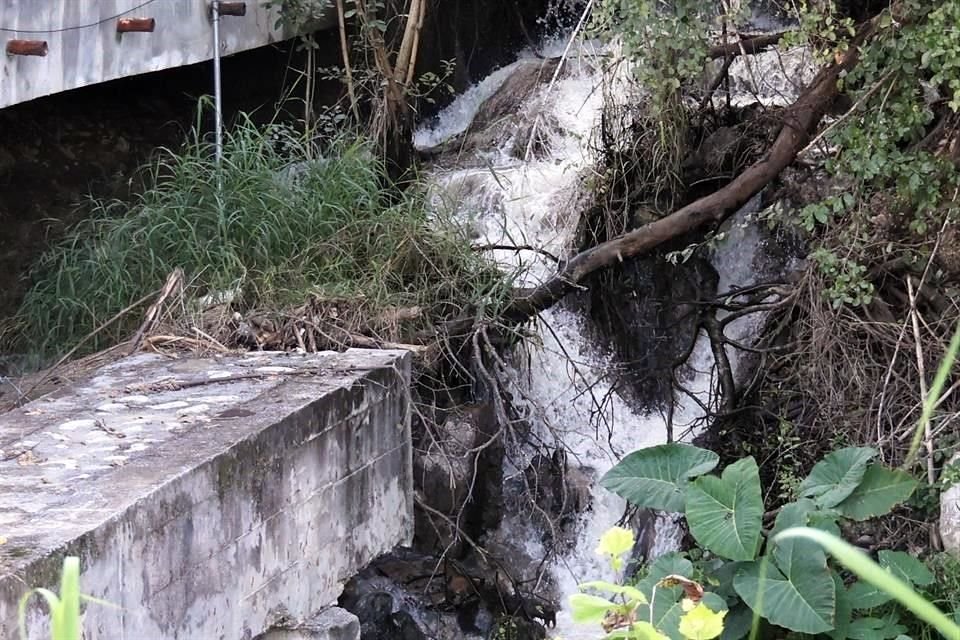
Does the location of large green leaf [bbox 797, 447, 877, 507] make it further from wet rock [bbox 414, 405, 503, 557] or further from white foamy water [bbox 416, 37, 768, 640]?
wet rock [bbox 414, 405, 503, 557]

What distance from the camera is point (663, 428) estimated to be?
678 centimetres

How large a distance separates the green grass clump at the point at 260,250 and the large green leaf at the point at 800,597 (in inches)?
91.8

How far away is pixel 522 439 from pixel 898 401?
1.99 m

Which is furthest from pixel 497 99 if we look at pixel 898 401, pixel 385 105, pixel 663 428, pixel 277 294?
pixel 898 401

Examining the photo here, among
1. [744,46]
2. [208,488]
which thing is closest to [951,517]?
[744,46]

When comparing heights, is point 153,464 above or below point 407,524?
above

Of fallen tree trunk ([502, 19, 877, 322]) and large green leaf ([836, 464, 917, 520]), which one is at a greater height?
fallen tree trunk ([502, 19, 877, 322])

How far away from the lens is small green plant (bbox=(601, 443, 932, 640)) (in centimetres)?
395

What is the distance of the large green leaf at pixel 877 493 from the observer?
165 inches

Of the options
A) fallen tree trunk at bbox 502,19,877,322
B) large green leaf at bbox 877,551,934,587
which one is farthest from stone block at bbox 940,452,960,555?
fallen tree trunk at bbox 502,19,877,322

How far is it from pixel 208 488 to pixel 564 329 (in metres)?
4.04

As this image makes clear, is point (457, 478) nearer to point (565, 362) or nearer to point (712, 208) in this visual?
point (565, 362)

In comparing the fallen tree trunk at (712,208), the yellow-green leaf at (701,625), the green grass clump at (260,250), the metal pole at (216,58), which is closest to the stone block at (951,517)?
the fallen tree trunk at (712,208)

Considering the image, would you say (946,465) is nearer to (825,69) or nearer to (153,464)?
(825,69)
